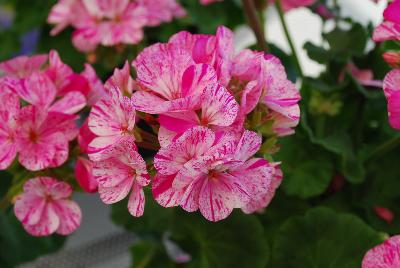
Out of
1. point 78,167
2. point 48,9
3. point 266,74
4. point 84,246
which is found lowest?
point 84,246

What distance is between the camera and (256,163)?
13.7 inches

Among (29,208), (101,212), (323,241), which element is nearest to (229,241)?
(323,241)

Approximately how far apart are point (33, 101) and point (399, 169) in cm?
40

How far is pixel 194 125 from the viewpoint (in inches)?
13.6

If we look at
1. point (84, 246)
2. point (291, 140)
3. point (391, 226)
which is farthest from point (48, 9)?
point (391, 226)

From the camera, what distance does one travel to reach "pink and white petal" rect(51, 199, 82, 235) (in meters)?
0.47

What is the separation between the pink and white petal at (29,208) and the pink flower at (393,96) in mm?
281

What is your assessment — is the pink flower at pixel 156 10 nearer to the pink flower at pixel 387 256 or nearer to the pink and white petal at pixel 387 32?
the pink and white petal at pixel 387 32

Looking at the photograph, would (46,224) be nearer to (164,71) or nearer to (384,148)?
(164,71)

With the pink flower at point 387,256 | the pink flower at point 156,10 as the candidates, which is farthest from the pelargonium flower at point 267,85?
the pink flower at point 156,10

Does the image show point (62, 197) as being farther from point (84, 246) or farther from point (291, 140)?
point (84, 246)

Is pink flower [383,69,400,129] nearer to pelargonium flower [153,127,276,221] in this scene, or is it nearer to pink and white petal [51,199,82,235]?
pelargonium flower [153,127,276,221]

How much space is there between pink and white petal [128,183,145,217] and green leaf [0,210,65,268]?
326 mm

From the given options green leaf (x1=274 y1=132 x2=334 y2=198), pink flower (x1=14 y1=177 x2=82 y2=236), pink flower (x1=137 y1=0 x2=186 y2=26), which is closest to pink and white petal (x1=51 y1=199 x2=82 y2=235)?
pink flower (x1=14 y1=177 x2=82 y2=236)
